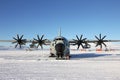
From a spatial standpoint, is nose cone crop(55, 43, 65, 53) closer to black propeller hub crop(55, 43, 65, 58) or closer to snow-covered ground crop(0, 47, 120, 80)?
black propeller hub crop(55, 43, 65, 58)

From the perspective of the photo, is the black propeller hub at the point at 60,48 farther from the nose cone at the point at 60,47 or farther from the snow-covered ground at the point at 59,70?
the snow-covered ground at the point at 59,70

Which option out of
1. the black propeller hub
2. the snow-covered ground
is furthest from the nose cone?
the snow-covered ground

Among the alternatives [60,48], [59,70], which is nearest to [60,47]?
[60,48]

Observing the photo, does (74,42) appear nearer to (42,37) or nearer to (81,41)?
(81,41)

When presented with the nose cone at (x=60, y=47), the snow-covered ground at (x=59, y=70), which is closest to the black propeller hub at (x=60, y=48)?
the nose cone at (x=60, y=47)

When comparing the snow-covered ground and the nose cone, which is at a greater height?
the nose cone

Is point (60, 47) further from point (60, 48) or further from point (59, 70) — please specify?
point (59, 70)

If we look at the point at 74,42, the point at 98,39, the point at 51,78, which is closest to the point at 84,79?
the point at 51,78

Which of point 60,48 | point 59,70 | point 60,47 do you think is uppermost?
point 60,47

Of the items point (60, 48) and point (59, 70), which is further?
point (60, 48)

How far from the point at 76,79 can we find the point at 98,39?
37.5 meters

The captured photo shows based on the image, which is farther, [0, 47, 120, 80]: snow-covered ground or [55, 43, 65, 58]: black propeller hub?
[55, 43, 65, 58]: black propeller hub

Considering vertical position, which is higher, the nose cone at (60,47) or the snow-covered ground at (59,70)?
the nose cone at (60,47)

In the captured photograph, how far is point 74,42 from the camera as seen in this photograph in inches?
1773
